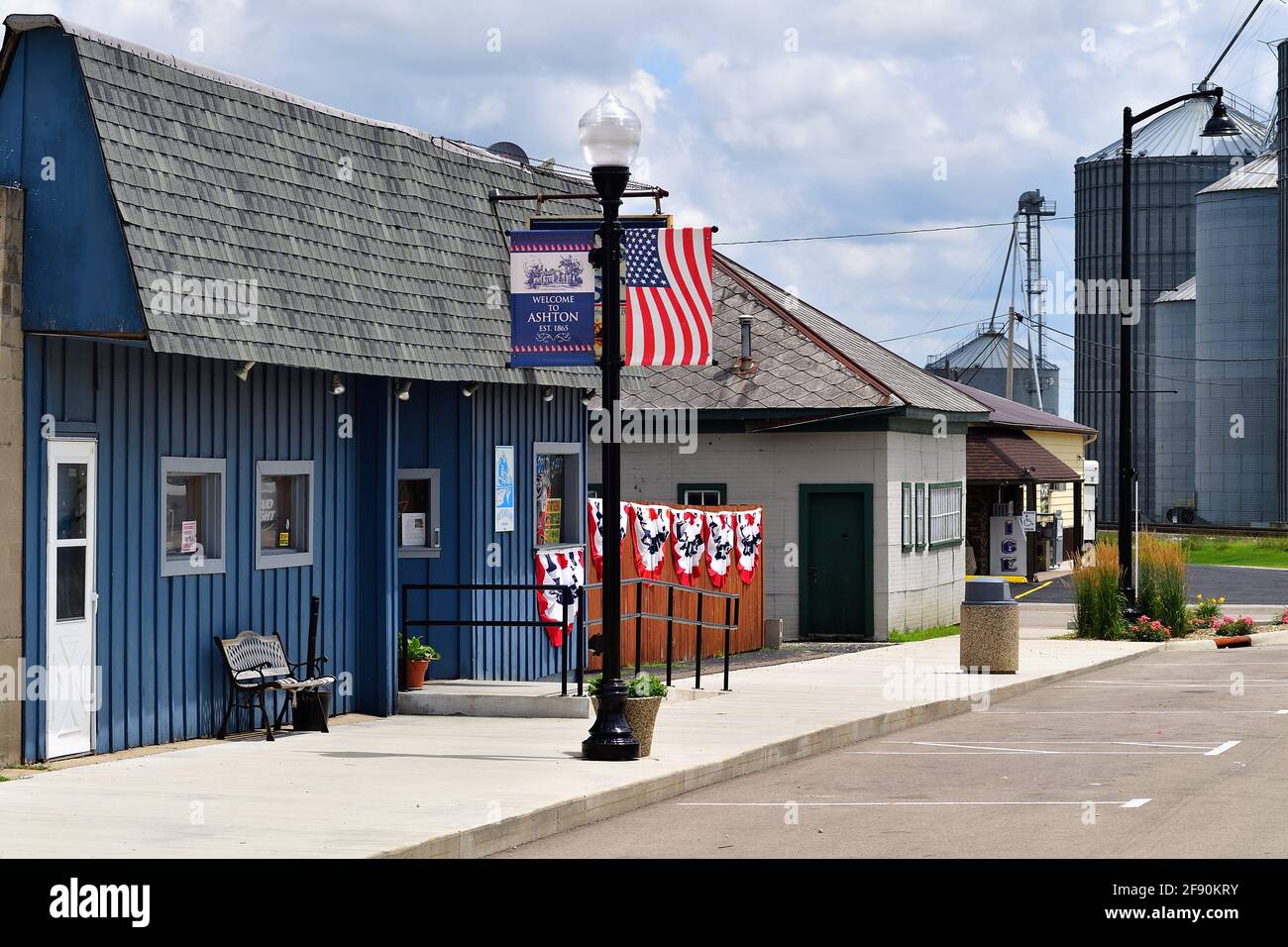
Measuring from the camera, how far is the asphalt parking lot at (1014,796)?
1019 centimetres

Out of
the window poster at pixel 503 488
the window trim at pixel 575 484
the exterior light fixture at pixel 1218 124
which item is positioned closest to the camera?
the window poster at pixel 503 488

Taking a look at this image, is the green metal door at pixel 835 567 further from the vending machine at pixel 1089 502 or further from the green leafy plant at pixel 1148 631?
the vending machine at pixel 1089 502

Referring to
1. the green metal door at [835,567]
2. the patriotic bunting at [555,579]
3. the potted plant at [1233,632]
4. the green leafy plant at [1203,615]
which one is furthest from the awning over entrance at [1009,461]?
the patriotic bunting at [555,579]

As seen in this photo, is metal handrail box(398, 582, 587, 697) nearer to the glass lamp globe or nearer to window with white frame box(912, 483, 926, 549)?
the glass lamp globe

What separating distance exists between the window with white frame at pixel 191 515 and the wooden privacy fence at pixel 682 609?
20.6 feet

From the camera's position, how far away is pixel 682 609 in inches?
934

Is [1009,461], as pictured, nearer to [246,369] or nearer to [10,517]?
[246,369]

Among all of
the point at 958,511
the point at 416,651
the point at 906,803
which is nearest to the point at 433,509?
the point at 416,651

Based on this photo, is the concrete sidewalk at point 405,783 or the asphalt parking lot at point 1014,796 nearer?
the concrete sidewalk at point 405,783

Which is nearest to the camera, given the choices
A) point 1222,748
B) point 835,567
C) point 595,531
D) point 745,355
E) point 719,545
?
point 1222,748

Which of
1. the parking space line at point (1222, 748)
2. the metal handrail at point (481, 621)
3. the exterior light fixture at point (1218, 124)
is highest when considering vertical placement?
the exterior light fixture at point (1218, 124)

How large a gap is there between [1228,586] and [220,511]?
3413cm

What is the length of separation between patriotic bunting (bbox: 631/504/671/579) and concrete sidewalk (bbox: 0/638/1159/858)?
14.8 ft

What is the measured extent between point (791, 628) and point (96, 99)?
58.1 ft
